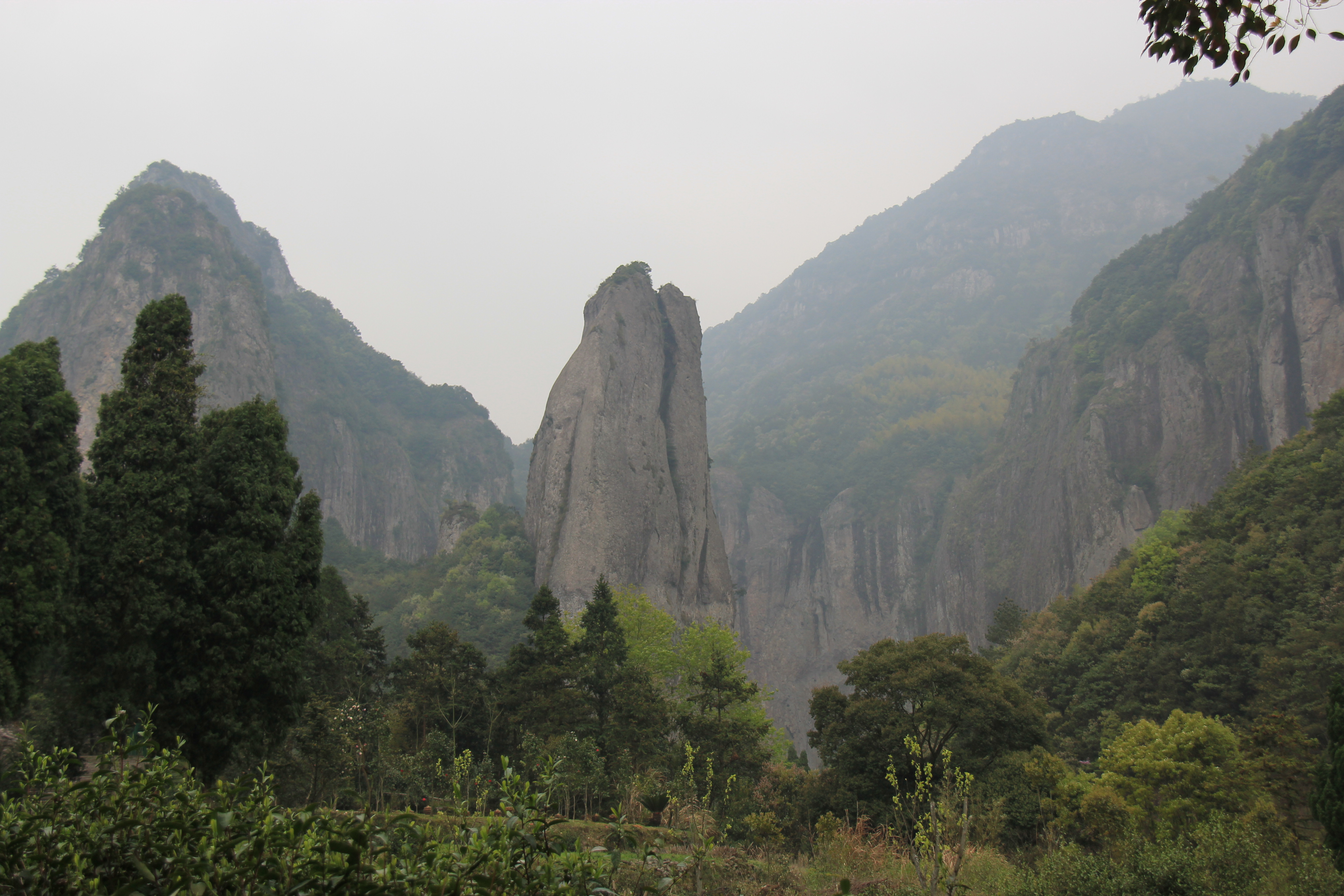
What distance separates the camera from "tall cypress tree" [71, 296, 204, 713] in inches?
561

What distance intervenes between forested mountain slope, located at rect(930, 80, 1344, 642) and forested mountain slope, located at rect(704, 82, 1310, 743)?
5.47m

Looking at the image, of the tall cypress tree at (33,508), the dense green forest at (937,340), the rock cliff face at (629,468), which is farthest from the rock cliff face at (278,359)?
the dense green forest at (937,340)

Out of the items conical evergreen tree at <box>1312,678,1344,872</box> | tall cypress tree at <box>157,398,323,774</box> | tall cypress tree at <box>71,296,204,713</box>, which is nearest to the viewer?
conical evergreen tree at <box>1312,678,1344,872</box>

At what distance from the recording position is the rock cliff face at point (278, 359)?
2552 inches

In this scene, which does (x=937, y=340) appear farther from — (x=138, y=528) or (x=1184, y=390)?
(x=138, y=528)

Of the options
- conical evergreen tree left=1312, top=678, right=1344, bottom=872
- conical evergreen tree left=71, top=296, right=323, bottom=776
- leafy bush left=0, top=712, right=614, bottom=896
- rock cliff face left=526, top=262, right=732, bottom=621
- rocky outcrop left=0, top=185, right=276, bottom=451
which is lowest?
conical evergreen tree left=1312, top=678, right=1344, bottom=872

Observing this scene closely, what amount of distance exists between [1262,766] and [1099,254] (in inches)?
6902

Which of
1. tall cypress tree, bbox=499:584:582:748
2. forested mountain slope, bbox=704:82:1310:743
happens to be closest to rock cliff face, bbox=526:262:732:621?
forested mountain slope, bbox=704:82:1310:743

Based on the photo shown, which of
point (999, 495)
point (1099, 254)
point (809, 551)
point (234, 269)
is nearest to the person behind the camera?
point (234, 269)

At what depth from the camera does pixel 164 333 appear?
55.3ft

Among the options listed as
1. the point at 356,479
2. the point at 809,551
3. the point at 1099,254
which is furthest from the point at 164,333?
the point at 1099,254

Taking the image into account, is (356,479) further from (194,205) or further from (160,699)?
(160,699)

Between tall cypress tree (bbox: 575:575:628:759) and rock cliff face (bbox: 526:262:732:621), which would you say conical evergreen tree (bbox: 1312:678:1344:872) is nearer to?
tall cypress tree (bbox: 575:575:628:759)

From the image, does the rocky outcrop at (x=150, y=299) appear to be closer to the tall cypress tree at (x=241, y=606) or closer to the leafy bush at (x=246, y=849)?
the tall cypress tree at (x=241, y=606)
